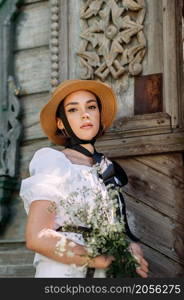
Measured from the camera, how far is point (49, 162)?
119 inches

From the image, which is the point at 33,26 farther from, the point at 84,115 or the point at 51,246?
the point at 51,246

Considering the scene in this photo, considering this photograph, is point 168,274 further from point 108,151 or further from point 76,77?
point 76,77

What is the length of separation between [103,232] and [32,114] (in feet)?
6.25

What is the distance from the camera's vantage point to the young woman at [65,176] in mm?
2771

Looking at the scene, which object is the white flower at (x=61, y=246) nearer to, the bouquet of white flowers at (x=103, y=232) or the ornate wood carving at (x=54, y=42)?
the bouquet of white flowers at (x=103, y=232)

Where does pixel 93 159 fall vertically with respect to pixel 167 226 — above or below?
above

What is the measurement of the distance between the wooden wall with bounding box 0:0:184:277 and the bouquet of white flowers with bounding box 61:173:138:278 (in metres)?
0.93

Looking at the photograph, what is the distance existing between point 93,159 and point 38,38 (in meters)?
1.59

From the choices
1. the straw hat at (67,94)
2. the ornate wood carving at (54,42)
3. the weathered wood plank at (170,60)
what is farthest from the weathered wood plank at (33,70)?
the straw hat at (67,94)

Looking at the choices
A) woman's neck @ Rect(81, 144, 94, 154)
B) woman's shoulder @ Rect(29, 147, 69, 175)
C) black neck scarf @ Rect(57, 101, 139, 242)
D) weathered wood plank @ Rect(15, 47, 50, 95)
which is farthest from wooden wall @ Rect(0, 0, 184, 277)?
woman's shoulder @ Rect(29, 147, 69, 175)

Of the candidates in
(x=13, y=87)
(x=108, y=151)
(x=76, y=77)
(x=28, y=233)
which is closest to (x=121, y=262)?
(x=28, y=233)

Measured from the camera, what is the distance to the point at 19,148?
4.44 metres

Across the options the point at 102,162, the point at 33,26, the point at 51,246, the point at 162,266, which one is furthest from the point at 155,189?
the point at 33,26

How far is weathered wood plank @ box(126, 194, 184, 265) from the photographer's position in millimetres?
3695
